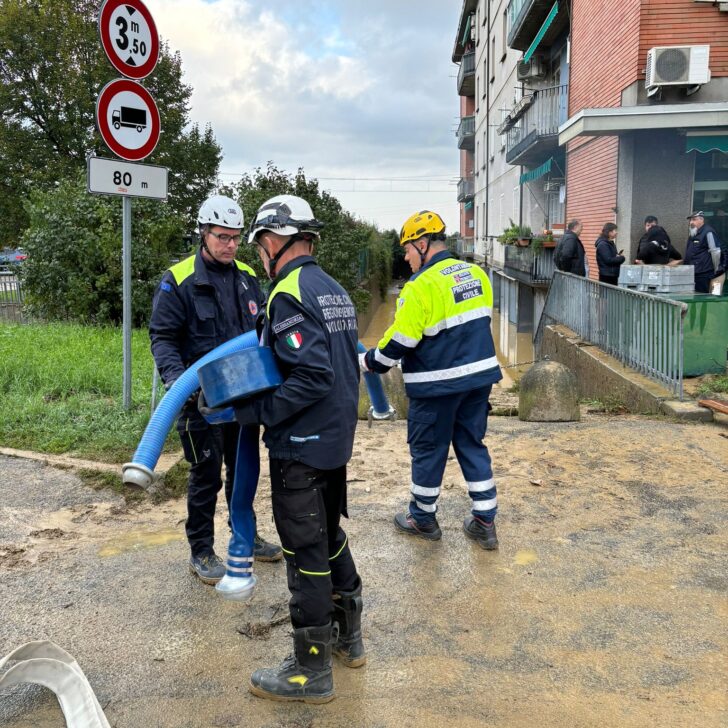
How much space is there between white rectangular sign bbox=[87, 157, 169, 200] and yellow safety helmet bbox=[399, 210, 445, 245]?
98.7 inches

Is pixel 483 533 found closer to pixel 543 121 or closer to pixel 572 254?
pixel 572 254

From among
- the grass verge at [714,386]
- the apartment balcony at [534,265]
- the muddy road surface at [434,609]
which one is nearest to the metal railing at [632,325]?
the grass verge at [714,386]

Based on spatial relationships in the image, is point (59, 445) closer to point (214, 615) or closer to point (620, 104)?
point (214, 615)

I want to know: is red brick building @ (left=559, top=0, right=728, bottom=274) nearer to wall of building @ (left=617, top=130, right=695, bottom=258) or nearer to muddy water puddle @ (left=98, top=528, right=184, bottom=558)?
wall of building @ (left=617, top=130, right=695, bottom=258)

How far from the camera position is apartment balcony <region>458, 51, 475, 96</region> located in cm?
4112

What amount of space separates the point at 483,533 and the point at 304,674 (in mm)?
1658

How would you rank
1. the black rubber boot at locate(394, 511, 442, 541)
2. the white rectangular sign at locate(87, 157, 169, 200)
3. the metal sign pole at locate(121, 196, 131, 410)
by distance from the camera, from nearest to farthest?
the black rubber boot at locate(394, 511, 442, 541)
the white rectangular sign at locate(87, 157, 169, 200)
the metal sign pole at locate(121, 196, 131, 410)

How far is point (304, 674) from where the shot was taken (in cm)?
277

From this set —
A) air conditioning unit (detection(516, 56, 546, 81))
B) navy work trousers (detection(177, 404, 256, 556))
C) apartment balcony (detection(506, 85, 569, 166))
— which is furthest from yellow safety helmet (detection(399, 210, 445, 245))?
air conditioning unit (detection(516, 56, 546, 81))

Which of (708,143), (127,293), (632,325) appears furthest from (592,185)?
(127,293)

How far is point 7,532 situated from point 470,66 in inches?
1656

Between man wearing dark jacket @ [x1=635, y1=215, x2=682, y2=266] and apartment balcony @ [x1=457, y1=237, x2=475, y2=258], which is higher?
apartment balcony @ [x1=457, y1=237, x2=475, y2=258]

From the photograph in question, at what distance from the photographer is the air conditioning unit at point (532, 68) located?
21531 mm

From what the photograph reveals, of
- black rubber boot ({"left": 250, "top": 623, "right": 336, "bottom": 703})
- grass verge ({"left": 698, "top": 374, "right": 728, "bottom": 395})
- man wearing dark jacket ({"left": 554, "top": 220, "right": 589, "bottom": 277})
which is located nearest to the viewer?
black rubber boot ({"left": 250, "top": 623, "right": 336, "bottom": 703})
